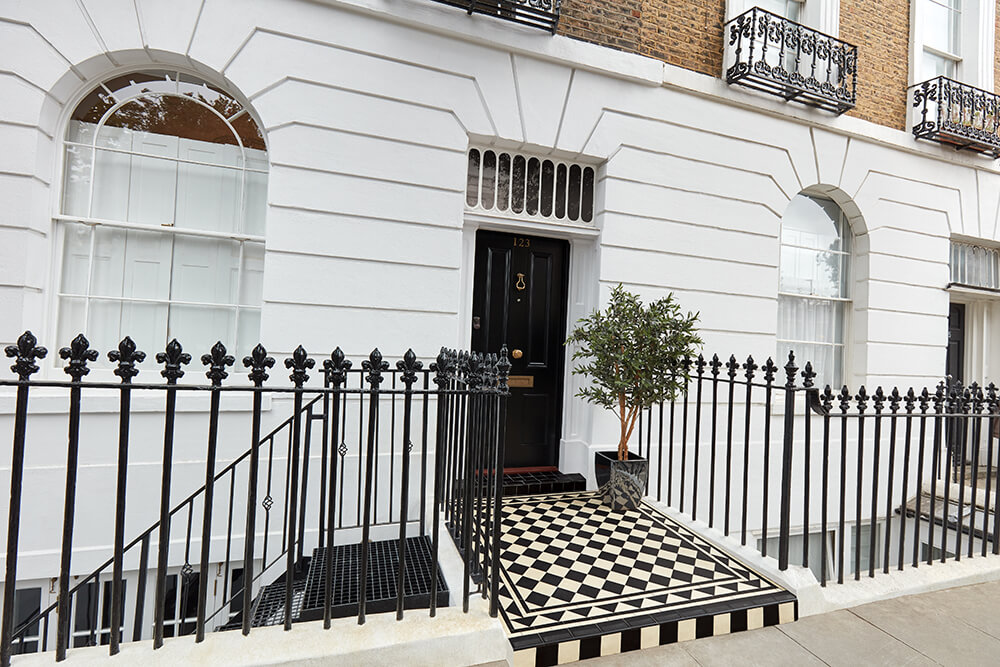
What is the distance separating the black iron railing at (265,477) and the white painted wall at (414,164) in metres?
0.57

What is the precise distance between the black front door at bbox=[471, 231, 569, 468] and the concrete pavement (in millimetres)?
2770

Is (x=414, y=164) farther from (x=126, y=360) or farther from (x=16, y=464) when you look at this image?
(x=16, y=464)

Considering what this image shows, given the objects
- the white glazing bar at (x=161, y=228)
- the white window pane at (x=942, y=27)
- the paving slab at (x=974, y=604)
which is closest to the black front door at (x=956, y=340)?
the white window pane at (x=942, y=27)

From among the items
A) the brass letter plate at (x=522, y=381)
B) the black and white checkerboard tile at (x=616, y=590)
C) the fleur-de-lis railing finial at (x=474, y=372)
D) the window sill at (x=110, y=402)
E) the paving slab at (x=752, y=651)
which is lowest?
the paving slab at (x=752, y=651)

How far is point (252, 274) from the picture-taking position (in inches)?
173

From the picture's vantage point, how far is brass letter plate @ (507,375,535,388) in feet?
17.4

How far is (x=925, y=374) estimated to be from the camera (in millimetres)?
6910

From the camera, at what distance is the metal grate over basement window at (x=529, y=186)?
509 centimetres

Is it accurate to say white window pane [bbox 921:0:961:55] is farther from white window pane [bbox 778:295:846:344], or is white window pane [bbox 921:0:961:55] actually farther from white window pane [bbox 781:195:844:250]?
white window pane [bbox 778:295:846:344]

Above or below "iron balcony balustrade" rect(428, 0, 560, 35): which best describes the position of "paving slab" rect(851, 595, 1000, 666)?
below

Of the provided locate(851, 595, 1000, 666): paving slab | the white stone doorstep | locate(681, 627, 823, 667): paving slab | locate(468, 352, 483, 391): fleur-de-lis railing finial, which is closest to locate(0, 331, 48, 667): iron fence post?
the white stone doorstep

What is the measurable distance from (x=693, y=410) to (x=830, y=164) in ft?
12.4

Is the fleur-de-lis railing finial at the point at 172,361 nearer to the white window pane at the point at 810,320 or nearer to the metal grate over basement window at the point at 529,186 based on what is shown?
the metal grate over basement window at the point at 529,186

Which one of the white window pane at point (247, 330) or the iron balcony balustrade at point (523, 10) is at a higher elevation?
the iron balcony balustrade at point (523, 10)
